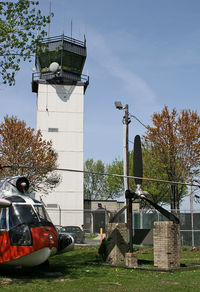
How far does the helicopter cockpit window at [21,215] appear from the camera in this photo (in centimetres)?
1209

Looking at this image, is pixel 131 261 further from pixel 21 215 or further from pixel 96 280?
pixel 21 215

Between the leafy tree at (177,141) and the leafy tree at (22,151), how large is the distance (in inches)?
416

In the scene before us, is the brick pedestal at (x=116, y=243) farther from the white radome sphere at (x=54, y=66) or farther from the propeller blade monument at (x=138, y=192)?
the white radome sphere at (x=54, y=66)

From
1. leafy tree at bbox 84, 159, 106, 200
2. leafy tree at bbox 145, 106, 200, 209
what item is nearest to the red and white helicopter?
leafy tree at bbox 145, 106, 200, 209

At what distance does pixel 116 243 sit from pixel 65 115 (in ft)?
92.8

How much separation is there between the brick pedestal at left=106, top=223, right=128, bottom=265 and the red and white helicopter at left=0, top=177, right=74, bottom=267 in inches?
186

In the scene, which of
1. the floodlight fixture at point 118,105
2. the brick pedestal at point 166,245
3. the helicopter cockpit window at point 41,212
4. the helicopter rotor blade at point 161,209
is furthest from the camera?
the floodlight fixture at point 118,105

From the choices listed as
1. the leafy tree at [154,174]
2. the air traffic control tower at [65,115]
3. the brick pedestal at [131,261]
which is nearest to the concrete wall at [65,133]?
the air traffic control tower at [65,115]

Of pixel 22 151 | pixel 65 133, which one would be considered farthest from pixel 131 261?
pixel 65 133

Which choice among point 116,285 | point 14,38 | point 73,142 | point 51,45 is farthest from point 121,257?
point 51,45

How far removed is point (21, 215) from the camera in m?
12.2

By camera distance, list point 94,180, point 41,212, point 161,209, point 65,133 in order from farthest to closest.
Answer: point 94,180 < point 65,133 < point 161,209 < point 41,212

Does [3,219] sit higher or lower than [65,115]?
lower

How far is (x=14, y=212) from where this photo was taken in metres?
12.3
